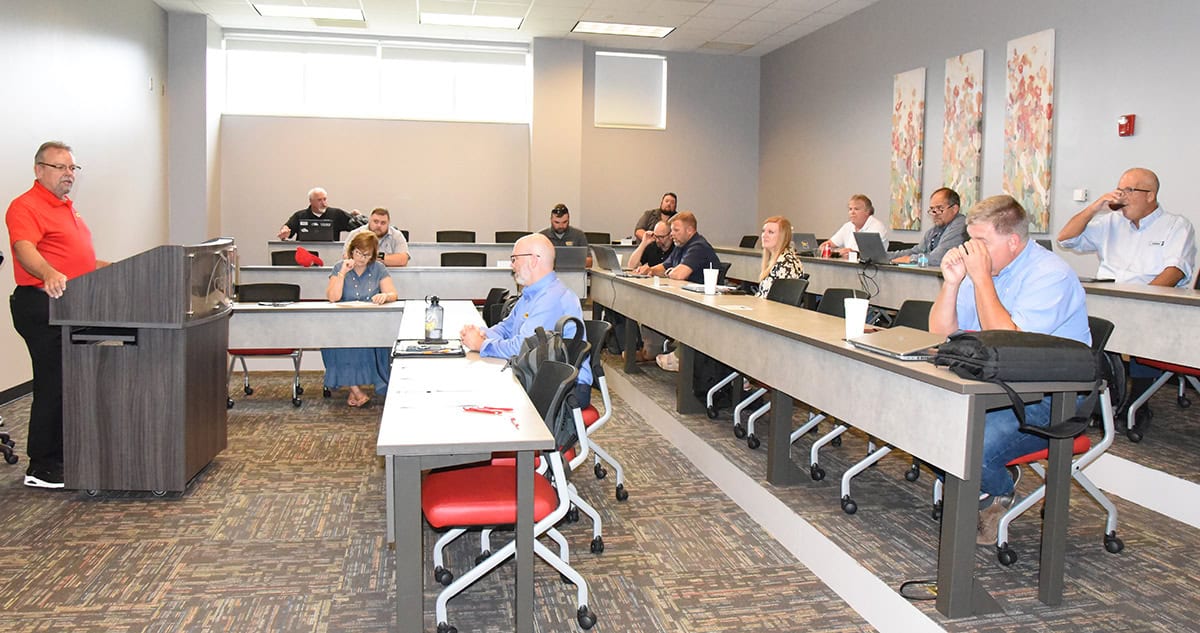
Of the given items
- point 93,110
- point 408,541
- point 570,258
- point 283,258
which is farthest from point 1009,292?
point 93,110

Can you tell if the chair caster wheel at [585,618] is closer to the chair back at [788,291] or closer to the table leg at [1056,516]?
the table leg at [1056,516]

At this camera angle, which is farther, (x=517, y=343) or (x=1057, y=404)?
(x=517, y=343)

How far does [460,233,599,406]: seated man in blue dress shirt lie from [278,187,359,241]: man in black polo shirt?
5969 mm

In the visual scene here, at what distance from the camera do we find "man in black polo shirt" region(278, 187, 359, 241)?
960cm

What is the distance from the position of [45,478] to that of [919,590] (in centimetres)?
374

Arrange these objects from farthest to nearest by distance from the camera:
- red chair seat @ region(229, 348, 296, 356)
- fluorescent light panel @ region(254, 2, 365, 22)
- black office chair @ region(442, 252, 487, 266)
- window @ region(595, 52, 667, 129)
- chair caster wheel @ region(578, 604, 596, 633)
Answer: window @ region(595, 52, 667, 129) < fluorescent light panel @ region(254, 2, 365, 22) < black office chair @ region(442, 252, 487, 266) < red chair seat @ region(229, 348, 296, 356) < chair caster wheel @ region(578, 604, 596, 633)

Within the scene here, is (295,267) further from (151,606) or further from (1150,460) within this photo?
(1150,460)

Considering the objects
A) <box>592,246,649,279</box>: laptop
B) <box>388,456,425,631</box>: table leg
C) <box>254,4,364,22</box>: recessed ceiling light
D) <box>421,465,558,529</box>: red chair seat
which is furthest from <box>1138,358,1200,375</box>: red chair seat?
<box>254,4,364,22</box>: recessed ceiling light

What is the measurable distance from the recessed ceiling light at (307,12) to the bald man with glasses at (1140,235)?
823cm

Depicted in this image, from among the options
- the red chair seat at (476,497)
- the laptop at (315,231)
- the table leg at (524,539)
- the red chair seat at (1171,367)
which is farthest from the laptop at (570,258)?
the table leg at (524,539)

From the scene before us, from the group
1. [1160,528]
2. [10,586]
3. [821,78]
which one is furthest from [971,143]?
[10,586]

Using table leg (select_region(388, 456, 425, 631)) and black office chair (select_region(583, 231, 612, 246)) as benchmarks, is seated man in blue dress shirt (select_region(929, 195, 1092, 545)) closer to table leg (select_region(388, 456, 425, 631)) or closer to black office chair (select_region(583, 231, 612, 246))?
table leg (select_region(388, 456, 425, 631))

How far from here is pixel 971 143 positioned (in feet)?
27.5

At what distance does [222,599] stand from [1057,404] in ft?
9.14
